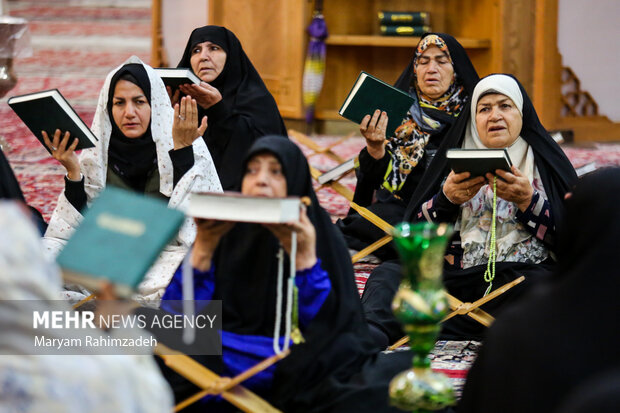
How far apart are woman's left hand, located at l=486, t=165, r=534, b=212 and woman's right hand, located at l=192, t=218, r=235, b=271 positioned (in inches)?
45.9

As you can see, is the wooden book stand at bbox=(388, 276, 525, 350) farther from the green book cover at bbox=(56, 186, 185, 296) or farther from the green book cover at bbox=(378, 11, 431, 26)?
the green book cover at bbox=(378, 11, 431, 26)

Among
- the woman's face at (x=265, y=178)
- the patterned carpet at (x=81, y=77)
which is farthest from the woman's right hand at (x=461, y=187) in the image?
the woman's face at (x=265, y=178)

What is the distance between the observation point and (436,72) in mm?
4672

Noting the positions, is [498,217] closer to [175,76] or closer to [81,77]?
[175,76]

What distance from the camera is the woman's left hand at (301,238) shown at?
2.40 meters

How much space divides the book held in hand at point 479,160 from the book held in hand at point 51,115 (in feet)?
4.35

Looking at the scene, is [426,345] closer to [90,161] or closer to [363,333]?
[363,333]

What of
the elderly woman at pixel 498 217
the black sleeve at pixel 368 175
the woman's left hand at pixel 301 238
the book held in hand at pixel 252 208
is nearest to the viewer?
the book held in hand at pixel 252 208

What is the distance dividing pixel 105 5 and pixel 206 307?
1076cm

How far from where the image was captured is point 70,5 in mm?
12711

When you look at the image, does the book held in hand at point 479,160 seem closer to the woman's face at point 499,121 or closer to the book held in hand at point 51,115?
the woman's face at point 499,121

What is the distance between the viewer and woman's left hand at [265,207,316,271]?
240 cm

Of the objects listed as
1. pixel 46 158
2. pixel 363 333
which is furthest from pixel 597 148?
pixel 363 333

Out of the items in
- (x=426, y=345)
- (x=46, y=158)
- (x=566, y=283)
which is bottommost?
(x=46, y=158)
